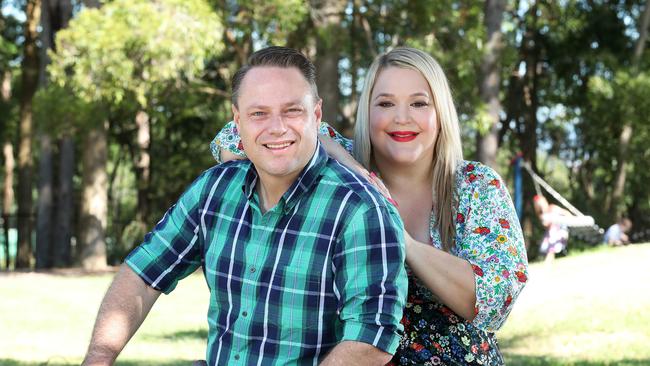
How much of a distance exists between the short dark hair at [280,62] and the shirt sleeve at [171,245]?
0.42m

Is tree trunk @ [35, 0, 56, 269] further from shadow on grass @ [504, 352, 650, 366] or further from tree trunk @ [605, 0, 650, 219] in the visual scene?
shadow on grass @ [504, 352, 650, 366]

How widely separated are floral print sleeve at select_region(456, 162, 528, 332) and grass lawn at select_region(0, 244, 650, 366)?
14.8 feet

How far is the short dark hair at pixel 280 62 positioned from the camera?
9.46ft

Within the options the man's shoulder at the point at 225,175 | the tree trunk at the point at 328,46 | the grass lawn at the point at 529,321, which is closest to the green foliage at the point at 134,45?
the tree trunk at the point at 328,46

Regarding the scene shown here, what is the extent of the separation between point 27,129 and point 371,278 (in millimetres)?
22513

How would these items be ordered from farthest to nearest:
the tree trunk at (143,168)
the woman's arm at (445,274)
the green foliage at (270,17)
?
the tree trunk at (143,168) < the green foliage at (270,17) < the woman's arm at (445,274)

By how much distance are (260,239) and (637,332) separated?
22.4ft

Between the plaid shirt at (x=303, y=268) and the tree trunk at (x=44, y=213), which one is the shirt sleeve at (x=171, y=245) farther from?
the tree trunk at (x=44, y=213)

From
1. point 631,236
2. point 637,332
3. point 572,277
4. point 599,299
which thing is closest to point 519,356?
point 637,332

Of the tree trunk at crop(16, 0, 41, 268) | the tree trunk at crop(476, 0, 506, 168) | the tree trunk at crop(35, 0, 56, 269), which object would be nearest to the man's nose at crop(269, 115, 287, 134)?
the tree trunk at crop(476, 0, 506, 168)

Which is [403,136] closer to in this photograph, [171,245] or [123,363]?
[171,245]

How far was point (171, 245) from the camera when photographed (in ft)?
10.4

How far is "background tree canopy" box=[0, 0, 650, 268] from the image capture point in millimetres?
15133

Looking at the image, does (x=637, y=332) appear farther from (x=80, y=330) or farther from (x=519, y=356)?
(x=80, y=330)
